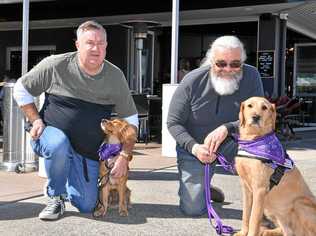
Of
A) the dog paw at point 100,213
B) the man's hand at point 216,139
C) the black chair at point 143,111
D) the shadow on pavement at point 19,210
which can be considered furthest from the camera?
the black chair at point 143,111

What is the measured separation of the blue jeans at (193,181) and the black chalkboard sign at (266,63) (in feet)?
31.4

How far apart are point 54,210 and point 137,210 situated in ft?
2.81

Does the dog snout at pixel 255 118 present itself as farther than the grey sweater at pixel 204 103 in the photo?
No

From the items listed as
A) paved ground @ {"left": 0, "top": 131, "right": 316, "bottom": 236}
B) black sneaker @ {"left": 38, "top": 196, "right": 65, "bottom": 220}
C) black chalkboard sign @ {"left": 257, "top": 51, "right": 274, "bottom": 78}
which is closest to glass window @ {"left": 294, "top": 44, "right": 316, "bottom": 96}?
black chalkboard sign @ {"left": 257, "top": 51, "right": 274, "bottom": 78}

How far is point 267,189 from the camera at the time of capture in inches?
157

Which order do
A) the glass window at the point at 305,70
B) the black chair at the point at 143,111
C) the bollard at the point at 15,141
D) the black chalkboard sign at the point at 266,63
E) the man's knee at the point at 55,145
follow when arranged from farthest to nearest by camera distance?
the glass window at the point at 305,70 → the black chalkboard sign at the point at 266,63 → the black chair at the point at 143,111 → the bollard at the point at 15,141 → the man's knee at the point at 55,145

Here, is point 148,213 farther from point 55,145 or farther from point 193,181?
point 55,145

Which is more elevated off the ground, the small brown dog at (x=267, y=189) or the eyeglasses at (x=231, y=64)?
the eyeglasses at (x=231, y=64)

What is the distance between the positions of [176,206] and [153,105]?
7.34 m

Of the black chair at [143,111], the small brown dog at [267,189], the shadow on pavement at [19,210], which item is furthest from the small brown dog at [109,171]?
the black chair at [143,111]

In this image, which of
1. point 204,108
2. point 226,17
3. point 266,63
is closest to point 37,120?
point 204,108

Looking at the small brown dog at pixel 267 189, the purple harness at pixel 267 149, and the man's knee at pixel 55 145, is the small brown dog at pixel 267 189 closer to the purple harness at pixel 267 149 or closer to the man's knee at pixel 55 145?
the purple harness at pixel 267 149

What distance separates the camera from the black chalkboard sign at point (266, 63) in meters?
14.3

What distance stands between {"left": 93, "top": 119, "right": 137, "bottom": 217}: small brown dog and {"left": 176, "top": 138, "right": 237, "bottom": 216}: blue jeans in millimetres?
524
